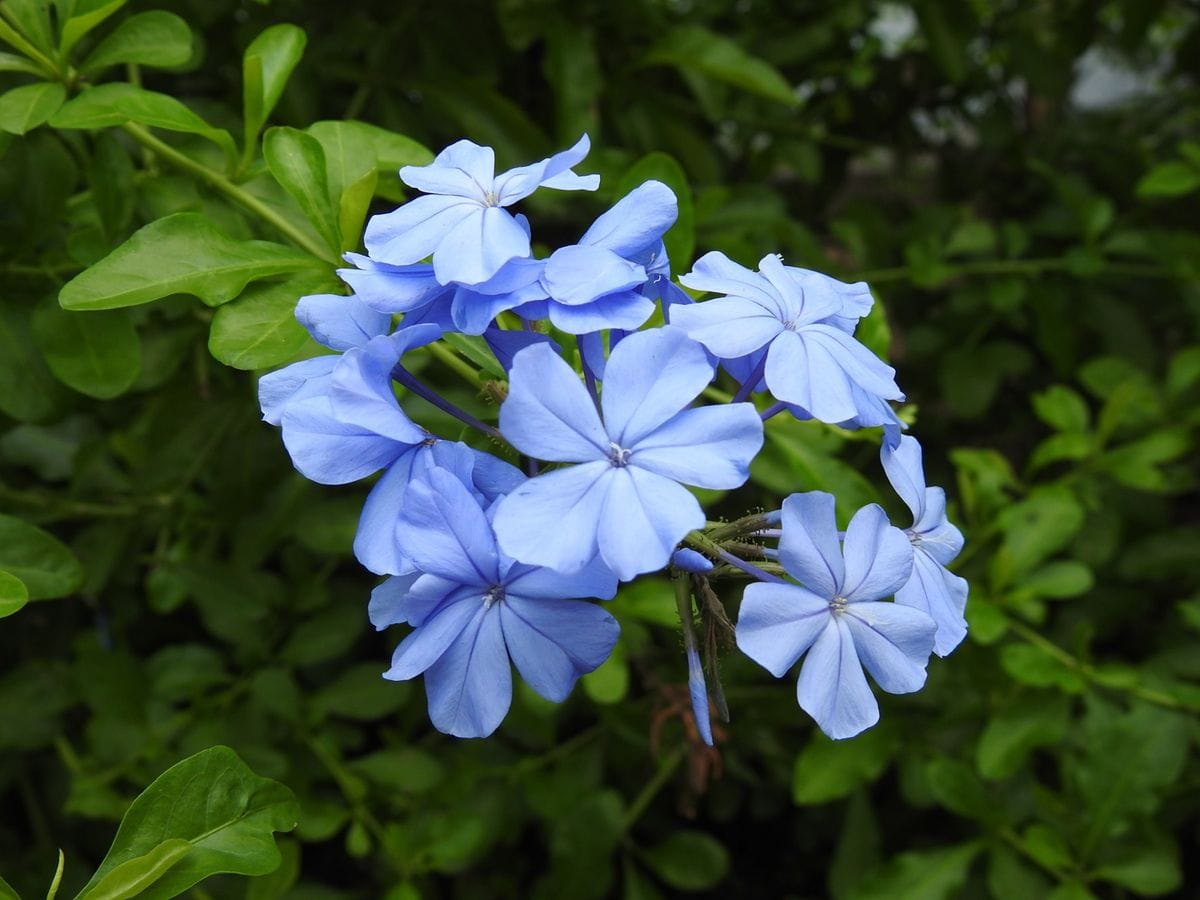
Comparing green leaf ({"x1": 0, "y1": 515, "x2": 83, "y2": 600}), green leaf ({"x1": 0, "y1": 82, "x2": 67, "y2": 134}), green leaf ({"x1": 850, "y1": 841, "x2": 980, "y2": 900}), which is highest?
green leaf ({"x1": 0, "y1": 82, "x2": 67, "y2": 134})

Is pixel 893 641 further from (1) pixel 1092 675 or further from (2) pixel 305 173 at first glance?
(1) pixel 1092 675

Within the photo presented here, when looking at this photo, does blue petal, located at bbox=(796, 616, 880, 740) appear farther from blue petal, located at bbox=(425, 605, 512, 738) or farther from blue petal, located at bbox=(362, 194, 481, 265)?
blue petal, located at bbox=(362, 194, 481, 265)

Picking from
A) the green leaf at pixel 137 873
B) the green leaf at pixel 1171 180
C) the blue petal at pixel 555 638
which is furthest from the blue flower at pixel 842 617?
the green leaf at pixel 1171 180

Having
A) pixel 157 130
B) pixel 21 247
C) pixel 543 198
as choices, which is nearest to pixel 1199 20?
pixel 543 198

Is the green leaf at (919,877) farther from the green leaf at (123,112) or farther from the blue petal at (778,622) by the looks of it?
the green leaf at (123,112)

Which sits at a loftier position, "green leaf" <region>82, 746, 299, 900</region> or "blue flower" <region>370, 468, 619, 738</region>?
"blue flower" <region>370, 468, 619, 738</region>

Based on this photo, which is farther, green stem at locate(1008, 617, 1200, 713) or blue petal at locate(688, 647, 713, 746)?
green stem at locate(1008, 617, 1200, 713)

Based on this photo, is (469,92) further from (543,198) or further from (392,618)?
(392,618)

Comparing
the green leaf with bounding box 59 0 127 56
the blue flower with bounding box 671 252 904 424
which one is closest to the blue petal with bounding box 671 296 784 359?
the blue flower with bounding box 671 252 904 424
